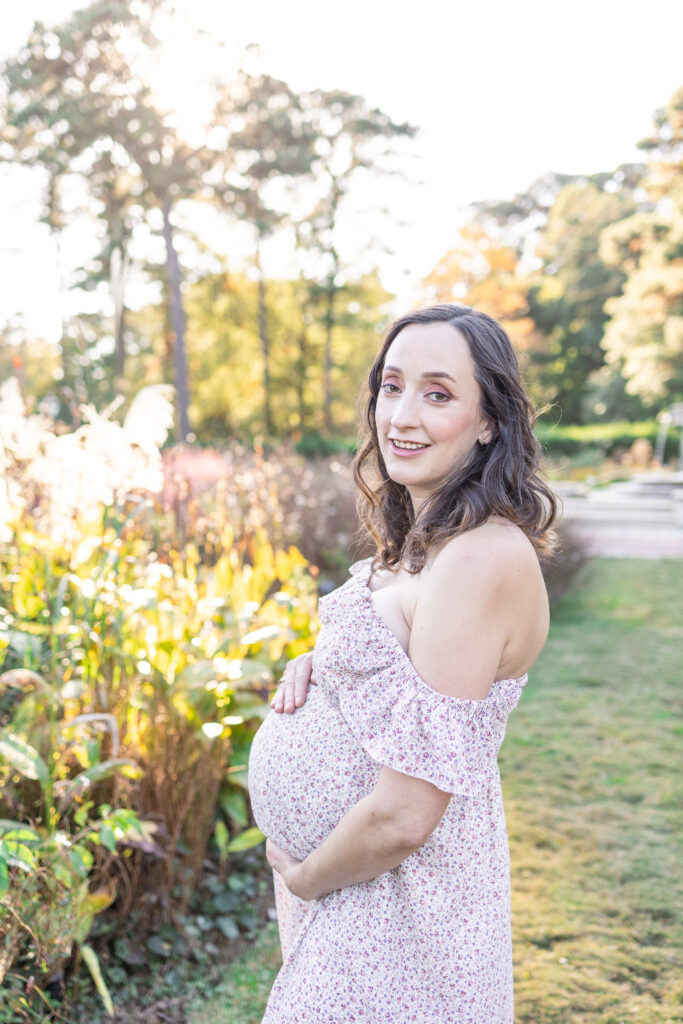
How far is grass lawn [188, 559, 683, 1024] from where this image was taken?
2408 millimetres

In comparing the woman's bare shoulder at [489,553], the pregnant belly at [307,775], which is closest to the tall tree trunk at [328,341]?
the pregnant belly at [307,775]

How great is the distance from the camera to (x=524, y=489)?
4.59ft

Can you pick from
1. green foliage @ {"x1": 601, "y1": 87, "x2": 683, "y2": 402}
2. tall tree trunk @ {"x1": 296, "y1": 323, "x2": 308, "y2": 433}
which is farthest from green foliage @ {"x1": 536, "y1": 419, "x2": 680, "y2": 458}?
tall tree trunk @ {"x1": 296, "y1": 323, "x2": 308, "y2": 433}

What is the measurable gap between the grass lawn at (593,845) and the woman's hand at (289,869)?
107 cm

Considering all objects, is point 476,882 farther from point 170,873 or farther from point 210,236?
point 210,236

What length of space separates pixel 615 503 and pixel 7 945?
16.4 meters

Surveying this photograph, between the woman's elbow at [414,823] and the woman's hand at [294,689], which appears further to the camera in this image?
the woman's hand at [294,689]

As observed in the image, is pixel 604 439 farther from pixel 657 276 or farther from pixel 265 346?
pixel 265 346

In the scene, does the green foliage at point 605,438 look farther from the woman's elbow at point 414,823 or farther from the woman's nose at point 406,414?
the woman's elbow at point 414,823

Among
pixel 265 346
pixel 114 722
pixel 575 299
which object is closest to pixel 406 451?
pixel 114 722

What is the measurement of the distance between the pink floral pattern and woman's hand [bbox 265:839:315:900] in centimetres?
4

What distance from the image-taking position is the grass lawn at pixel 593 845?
2408 millimetres

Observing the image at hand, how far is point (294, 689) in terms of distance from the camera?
162 centimetres

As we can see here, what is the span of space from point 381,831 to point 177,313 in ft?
67.5
